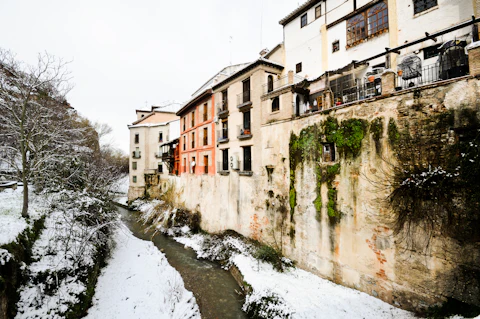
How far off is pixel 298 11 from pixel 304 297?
18.2 meters

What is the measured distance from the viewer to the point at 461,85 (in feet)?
20.0

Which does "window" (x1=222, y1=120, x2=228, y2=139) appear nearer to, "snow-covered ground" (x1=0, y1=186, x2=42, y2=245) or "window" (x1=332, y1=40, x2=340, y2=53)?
"window" (x1=332, y1=40, x2=340, y2=53)

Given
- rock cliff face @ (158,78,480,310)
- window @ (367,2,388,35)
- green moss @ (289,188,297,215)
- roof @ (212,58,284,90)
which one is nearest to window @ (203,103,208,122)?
roof @ (212,58,284,90)

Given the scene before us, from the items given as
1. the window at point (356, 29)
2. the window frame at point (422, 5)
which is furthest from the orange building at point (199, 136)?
the window frame at point (422, 5)

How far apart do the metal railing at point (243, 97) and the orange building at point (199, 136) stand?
354 centimetres

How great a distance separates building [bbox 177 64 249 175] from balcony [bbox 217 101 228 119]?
2.98 feet

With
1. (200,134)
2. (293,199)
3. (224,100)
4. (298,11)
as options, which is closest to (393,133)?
(293,199)

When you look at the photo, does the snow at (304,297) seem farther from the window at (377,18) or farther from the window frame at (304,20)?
the window frame at (304,20)

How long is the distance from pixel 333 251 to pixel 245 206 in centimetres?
593

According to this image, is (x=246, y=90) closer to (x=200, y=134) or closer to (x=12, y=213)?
(x=200, y=134)

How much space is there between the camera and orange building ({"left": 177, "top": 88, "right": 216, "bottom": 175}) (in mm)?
17609

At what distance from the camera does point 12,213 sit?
30.7ft

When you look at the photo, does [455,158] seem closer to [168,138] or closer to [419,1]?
[419,1]

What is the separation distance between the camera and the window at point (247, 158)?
1388 cm
